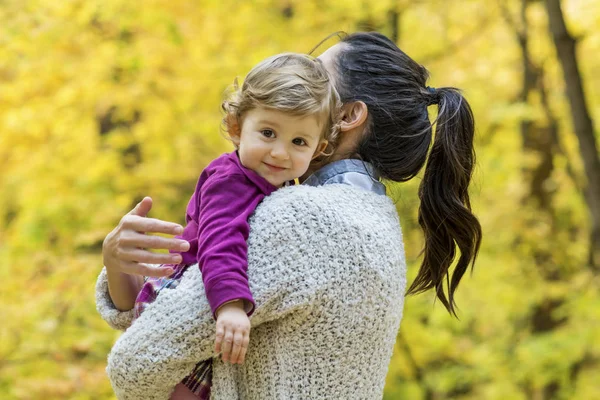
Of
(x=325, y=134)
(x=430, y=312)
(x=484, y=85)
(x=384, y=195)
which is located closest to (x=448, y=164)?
(x=384, y=195)

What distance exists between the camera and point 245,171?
1.41 m

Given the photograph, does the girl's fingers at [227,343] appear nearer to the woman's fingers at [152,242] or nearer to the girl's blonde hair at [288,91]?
the woman's fingers at [152,242]

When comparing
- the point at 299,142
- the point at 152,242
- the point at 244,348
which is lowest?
the point at 244,348

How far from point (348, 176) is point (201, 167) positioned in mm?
3725

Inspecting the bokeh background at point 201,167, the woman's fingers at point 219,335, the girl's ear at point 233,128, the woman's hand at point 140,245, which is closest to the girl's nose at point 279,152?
the girl's ear at point 233,128

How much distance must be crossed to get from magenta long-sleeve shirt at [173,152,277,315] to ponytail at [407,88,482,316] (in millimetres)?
426

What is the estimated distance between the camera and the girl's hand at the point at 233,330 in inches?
49.3

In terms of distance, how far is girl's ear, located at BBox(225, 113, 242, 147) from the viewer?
151cm

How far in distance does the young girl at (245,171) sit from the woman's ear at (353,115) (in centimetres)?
10

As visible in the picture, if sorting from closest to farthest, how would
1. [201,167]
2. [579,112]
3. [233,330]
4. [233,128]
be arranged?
[233,330] → [233,128] → [579,112] → [201,167]

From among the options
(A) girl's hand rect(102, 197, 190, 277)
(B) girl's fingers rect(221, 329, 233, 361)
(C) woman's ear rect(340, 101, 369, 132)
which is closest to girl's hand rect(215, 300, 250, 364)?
(B) girl's fingers rect(221, 329, 233, 361)

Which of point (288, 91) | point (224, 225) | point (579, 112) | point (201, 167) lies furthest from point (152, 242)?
point (201, 167)

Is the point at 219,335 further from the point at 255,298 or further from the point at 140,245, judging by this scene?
the point at 140,245

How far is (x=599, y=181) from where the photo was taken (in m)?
4.41
